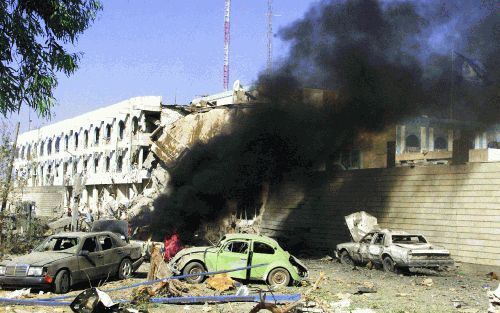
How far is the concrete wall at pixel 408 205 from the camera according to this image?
62.3 ft

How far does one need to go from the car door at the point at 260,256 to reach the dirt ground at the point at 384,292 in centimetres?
34

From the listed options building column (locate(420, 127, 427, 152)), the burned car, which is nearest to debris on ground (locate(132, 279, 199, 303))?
the burned car

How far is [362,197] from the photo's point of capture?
2459 centimetres

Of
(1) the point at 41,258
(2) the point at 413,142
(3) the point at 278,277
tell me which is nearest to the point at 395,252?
(3) the point at 278,277

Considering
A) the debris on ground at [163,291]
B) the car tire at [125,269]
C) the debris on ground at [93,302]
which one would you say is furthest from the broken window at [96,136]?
the debris on ground at [93,302]

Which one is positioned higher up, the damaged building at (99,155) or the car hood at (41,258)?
the damaged building at (99,155)

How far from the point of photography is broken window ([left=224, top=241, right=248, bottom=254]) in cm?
1477

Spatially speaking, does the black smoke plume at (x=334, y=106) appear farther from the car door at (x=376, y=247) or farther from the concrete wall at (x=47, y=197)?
the concrete wall at (x=47, y=197)

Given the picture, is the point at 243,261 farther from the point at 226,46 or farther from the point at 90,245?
the point at 226,46

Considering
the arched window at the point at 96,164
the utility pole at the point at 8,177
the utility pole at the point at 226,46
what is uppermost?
the utility pole at the point at 226,46

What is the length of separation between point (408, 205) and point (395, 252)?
471cm

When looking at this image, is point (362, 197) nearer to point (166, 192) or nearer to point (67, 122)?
point (166, 192)

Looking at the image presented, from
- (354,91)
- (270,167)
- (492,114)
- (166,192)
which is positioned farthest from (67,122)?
(492,114)

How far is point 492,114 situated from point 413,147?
25140mm
